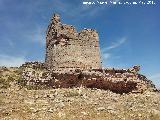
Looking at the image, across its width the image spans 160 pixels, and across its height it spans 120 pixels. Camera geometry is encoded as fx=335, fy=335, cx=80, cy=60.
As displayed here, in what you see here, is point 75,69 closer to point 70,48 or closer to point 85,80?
point 85,80

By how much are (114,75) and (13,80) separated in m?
8.23

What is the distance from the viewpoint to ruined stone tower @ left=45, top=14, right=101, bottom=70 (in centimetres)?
3200

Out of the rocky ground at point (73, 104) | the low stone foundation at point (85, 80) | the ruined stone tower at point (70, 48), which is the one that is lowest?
the rocky ground at point (73, 104)

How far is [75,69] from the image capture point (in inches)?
1085

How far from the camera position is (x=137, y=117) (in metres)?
20.7

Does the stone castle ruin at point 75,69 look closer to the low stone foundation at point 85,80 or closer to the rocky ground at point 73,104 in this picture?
the low stone foundation at point 85,80

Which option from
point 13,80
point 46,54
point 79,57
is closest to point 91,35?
point 79,57

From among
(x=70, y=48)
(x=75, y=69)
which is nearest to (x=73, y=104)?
(x=75, y=69)

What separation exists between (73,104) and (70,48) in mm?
11775

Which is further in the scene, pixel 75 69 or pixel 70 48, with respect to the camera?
pixel 70 48

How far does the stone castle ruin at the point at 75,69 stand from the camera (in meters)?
26.5

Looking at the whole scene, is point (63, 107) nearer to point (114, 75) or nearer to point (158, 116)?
point (158, 116)

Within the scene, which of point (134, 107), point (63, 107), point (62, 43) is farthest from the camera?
point (62, 43)

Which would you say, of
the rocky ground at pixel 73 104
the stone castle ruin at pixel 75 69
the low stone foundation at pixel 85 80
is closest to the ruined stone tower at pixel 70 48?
the stone castle ruin at pixel 75 69
